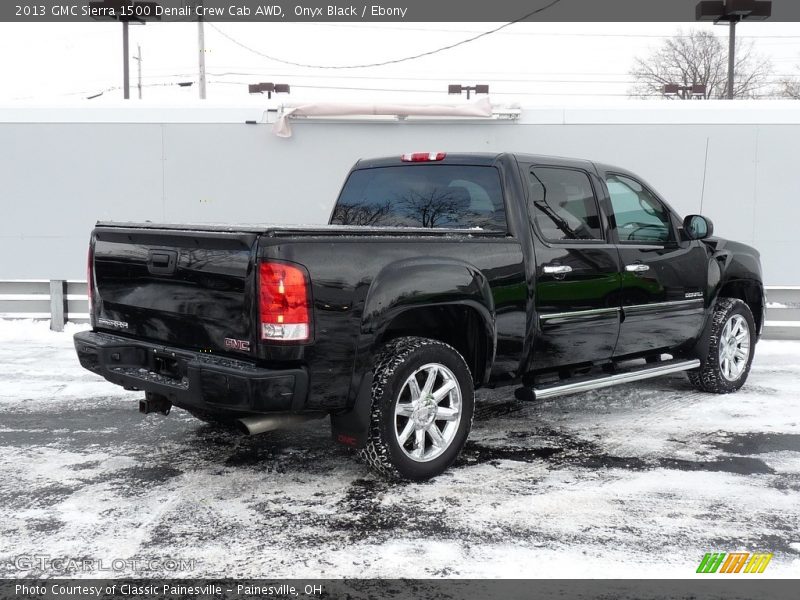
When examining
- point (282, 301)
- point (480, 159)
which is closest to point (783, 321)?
point (480, 159)

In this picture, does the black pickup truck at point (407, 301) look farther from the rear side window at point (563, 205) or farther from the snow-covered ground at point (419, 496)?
the snow-covered ground at point (419, 496)

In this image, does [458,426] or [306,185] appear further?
[306,185]

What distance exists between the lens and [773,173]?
34.2ft

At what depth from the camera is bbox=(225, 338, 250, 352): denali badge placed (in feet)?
12.7

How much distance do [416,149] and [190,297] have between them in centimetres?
681

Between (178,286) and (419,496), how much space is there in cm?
165

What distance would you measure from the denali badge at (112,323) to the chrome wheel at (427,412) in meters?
1.60

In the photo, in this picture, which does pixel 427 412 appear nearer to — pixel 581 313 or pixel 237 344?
pixel 237 344

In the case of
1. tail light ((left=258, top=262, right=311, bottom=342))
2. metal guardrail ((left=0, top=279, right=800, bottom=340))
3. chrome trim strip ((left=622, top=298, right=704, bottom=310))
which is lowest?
metal guardrail ((left=0, top=279, right=800, bottom=340))

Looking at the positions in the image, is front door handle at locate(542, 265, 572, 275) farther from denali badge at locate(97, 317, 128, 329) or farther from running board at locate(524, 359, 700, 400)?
denali badge at locate(97, 317, 128, 329)

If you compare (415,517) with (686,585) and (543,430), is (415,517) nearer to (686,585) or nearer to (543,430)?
(686,585)

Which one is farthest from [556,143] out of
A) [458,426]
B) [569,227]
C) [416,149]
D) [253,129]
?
[458,426]

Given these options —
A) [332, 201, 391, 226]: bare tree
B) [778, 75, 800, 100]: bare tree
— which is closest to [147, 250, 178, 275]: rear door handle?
[332, 201, 391, 226]: bare tree

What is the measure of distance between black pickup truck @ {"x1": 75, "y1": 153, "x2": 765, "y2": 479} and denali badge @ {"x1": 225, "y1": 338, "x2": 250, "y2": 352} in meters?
0.01
